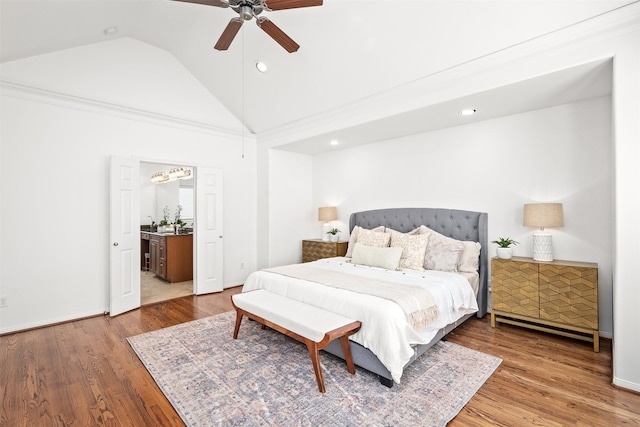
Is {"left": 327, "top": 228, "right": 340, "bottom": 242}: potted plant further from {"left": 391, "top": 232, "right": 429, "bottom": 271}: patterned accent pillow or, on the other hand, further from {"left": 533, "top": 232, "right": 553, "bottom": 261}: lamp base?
{"left": 533, "top": 232, "right": 553, "bottom": 261}: lamp base

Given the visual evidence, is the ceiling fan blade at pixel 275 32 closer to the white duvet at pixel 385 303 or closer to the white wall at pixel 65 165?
the white duvet at pixel 385 303

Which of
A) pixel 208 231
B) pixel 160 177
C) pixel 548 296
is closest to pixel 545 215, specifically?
pixel 548 296

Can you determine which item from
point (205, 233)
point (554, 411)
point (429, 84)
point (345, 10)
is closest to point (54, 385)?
point (205, 233)

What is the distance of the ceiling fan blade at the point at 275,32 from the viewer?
240 centimetres

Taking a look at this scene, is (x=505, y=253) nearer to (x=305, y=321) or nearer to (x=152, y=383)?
(x=305, y=321)

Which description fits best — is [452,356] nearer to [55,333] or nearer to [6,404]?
[6,404]

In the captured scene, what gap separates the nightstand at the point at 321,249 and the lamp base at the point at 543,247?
8.89 feet

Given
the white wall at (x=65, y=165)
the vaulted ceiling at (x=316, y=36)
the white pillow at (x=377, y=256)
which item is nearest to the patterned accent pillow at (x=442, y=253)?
the white pillow at (x=377, y=256)

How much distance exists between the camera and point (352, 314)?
8.19 feet

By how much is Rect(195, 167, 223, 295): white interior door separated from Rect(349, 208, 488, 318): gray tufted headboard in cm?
244

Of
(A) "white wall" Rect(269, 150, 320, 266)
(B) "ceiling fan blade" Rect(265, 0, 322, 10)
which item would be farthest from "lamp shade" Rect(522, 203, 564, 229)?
(A) "white wall" Rect(269, 150, 320, 266)

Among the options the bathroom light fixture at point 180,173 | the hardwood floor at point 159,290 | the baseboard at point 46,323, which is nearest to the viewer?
the baseboard at point 46,323

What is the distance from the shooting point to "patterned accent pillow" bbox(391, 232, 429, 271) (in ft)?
12.5

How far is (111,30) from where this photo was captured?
3.68m
